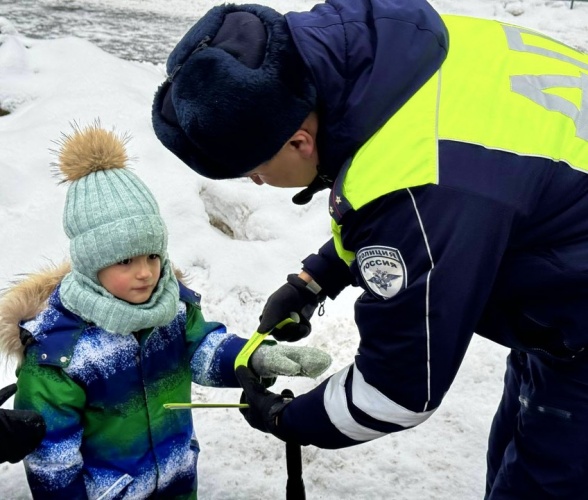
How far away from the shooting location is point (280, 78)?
1.34 meters

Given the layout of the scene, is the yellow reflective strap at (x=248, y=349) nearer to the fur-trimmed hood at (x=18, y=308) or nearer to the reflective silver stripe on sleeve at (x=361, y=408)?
the reflective silver stripe on sleeve at (x=361, y=408)

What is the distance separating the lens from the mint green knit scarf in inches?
74.2

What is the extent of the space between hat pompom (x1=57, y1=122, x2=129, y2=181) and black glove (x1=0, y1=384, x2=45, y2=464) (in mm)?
646

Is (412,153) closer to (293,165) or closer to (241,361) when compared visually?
(293,165)

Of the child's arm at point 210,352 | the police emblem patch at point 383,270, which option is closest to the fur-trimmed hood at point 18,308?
the child's arm at point 210,352

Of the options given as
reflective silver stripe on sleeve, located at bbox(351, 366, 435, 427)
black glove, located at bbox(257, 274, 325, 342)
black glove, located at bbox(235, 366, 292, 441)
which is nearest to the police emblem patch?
reflective silver stripe on sleeve, located at bbox(351, 366, 435, 427)

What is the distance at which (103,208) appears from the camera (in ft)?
6.26

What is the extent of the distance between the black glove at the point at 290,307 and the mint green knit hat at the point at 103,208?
419 millimetres

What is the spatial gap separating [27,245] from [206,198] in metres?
1.14

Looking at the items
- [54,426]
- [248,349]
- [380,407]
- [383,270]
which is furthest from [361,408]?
[54,426]

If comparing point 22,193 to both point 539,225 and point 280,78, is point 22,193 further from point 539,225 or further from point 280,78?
point 539,225

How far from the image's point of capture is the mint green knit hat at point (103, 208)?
1.89m

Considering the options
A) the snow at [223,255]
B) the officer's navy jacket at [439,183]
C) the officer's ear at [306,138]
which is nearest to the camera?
the officer's navy jacket at [439,183]

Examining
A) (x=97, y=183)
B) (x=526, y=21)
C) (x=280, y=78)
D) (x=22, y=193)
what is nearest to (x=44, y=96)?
(x=22, y=193)
